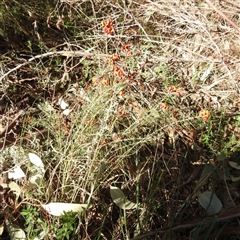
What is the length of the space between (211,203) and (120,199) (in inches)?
16.4

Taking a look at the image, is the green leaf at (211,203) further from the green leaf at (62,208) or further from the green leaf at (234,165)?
the green leaf at (62,208)

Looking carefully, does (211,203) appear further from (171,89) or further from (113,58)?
(113,58)

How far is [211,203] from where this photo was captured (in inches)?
70.1

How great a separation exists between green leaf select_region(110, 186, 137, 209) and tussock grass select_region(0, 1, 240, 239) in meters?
0.03

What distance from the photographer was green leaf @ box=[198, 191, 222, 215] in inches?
69.7

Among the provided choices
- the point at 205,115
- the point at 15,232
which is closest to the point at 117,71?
the point at 205,115

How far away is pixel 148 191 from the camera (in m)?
1.74

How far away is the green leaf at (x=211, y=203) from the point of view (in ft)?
5.81

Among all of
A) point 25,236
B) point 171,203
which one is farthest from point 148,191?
point 25,236

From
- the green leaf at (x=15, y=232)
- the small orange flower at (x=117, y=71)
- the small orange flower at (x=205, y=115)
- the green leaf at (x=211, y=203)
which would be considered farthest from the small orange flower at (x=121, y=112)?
the green leaf at (x=15, y=232)

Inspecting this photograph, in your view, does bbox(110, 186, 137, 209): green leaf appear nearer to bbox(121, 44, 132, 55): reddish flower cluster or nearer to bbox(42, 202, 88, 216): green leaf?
bbox(42, 202, 88, 216): green leaf

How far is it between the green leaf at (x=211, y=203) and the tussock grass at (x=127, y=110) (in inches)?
1.8

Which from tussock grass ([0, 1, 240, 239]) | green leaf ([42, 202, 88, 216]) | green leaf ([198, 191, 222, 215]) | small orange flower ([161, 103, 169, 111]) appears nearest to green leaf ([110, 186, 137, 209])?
tussock grass ([0, 1, 240, 239])

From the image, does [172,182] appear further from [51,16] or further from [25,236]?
[51,16]
